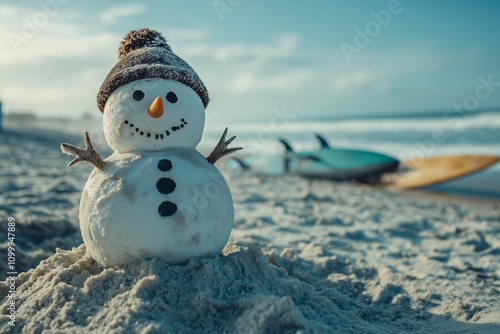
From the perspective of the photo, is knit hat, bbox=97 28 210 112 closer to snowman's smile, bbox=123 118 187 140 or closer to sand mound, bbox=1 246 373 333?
snowman's smile, bbox=123 118 187 140

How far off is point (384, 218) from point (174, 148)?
3607 mm

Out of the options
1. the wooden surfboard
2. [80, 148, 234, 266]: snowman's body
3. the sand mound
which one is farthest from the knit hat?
the wooden surfboard

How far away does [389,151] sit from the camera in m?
13.7

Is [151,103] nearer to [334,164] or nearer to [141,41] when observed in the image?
[141,41]

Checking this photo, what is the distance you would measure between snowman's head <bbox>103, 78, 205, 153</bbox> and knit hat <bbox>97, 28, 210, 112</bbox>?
0.03 metres

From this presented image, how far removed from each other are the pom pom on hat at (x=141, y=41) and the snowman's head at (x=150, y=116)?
0.36m

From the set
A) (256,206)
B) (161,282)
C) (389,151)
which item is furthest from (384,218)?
(389,151)

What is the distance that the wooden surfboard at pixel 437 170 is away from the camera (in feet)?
27.0

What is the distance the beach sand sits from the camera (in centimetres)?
208

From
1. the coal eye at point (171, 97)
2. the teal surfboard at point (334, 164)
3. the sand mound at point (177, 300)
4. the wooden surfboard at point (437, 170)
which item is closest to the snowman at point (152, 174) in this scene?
the coal eye at point (171, 97)

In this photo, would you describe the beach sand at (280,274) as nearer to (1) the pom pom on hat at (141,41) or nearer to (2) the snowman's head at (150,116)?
(2) the snowman's head at (150,116)

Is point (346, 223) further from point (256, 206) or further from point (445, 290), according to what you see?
point (445, 290)

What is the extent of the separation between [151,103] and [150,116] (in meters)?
0.07

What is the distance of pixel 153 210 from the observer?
2.28 meters
